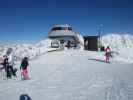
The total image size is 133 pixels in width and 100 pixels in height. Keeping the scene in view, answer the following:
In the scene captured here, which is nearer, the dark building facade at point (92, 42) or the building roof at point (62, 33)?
A: the dark building facade at point (92, 42)

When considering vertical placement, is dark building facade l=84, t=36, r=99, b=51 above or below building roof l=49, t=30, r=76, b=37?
below

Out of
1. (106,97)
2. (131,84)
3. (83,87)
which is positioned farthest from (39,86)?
(131,84)

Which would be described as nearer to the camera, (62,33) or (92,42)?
(92,42)

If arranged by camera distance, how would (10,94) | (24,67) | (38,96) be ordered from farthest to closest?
1. (24,67)
2. (10,94)
3. (38,96)

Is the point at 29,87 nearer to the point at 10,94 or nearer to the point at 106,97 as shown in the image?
the point at 10,94

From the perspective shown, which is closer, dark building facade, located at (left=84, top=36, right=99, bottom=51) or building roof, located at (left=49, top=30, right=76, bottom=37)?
dark building facade, located at (left=84, top=36, right=99, bottom=51)

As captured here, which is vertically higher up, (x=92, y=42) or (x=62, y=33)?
→ (x=62, y=33)

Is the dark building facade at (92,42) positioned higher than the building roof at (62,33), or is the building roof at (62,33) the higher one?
the building roof at (62,33)

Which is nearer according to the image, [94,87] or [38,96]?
[38,96]

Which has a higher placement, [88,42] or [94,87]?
[88,42]

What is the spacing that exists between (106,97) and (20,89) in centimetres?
544

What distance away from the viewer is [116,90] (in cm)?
1017


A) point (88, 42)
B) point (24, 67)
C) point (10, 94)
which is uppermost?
point (88, 42)

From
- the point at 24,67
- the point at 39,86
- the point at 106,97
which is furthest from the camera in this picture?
the point at 24,67
